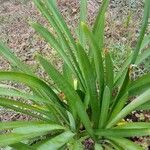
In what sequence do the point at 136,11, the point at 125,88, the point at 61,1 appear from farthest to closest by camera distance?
the point at 61,1 → the point at 136,11 → the point at 125,88

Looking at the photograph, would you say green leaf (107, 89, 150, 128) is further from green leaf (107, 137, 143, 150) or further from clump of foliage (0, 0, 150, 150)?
green leaf (107, 137, 143, 150)

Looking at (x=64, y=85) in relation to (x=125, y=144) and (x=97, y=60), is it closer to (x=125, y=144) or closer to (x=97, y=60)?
(x=97, y=60)

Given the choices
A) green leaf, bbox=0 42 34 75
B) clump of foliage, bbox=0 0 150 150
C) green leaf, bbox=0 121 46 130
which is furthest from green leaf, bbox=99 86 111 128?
green leaf, bbox=0 42 34 75

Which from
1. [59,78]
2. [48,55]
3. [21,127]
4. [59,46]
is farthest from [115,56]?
[21,127]

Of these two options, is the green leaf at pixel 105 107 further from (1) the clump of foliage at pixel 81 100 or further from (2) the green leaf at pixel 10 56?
(2) the green leaf at pixel 10 56

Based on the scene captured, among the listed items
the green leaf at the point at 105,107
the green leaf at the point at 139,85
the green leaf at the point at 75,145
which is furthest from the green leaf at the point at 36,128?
the green leaf at the point at 139,85

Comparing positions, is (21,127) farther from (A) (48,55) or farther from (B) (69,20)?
(B) (69,20)
